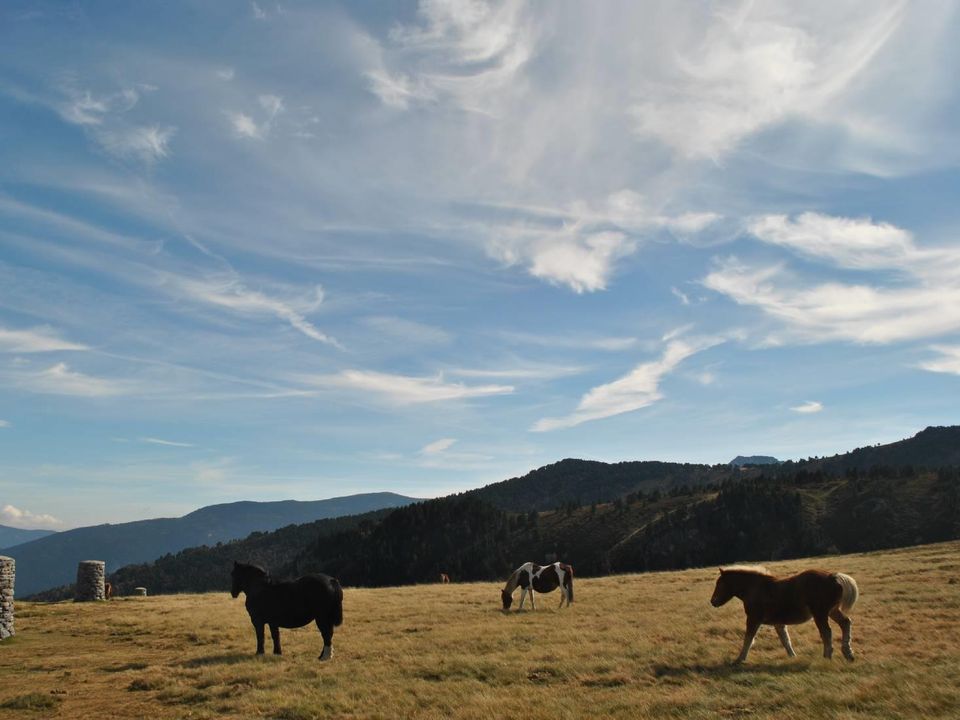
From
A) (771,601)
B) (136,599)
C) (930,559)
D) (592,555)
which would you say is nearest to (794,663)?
(771,601)

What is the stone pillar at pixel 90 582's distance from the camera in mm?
38406

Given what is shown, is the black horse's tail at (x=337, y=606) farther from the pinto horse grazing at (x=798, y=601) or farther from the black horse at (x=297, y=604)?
the pinto horse grazing at (x=798, y=601)

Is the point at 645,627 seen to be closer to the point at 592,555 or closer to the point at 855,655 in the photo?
the point at 855,655

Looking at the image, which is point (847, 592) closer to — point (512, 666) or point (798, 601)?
point (798, 601)

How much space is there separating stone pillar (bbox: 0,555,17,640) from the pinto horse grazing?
85.2 feet

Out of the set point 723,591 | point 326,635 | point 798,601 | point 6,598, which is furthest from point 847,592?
point 6,598

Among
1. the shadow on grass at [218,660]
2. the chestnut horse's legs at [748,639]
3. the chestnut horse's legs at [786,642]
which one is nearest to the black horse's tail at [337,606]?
the shadow on grass at [218,660]

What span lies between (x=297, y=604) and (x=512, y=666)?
268 inches

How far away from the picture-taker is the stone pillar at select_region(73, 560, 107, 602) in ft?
126

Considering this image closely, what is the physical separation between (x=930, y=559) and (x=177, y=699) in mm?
37690

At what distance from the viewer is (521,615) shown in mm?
25531

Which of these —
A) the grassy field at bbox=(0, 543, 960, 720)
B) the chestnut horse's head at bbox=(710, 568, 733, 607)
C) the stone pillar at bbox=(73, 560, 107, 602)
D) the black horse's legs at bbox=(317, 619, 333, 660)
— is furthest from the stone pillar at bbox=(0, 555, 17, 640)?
the chestnut horse's head at bbox=(710, 568, 733, 607)

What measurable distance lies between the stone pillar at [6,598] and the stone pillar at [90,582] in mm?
14326

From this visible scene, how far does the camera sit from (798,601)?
14453 millimetres
